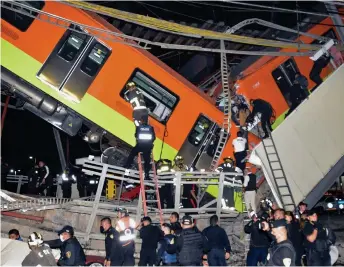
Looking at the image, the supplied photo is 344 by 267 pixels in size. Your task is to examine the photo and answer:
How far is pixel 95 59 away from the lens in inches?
357

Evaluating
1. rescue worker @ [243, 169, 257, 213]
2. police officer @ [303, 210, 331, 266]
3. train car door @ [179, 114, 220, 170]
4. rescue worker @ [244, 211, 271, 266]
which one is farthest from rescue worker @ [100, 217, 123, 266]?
train car door @ [179, 114, 220, 170]

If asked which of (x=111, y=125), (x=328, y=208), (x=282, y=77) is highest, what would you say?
(x=282, y=77)

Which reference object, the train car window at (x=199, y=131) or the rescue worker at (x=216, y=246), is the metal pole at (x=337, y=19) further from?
the rescue worker at (x=216, y=246)

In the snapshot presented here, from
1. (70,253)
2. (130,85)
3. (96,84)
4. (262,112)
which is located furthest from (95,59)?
(70,253)

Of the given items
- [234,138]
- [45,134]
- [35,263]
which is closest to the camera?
[35,263]

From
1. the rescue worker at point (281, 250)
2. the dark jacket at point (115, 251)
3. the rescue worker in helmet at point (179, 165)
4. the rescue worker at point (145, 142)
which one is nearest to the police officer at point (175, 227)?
the dark jacket at point (115, 251)

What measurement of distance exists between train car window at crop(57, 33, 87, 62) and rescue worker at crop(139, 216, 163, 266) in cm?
423

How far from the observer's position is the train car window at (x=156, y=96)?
9388 mm

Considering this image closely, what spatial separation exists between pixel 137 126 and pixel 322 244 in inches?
167

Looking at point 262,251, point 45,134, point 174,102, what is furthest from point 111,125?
point 45,134

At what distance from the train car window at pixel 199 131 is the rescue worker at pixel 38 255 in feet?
16.7

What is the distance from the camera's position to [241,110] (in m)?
10.2

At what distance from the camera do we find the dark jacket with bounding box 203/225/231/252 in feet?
20.7

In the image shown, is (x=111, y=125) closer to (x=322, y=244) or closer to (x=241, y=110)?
(x=241, y=110)
